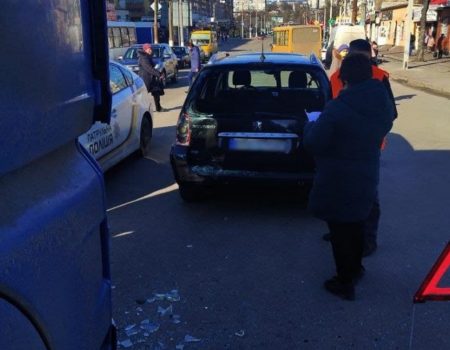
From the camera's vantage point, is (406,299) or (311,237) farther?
(311,237)

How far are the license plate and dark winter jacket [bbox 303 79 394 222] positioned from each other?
160cm

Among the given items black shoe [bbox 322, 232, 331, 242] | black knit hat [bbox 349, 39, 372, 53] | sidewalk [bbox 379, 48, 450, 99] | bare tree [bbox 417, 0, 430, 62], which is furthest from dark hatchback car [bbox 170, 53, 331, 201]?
bare tree [bbox 417, 0, 430, 62]

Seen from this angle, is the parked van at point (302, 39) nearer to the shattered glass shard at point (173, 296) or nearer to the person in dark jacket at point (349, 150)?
the person in dark jacket at point (349, 150)

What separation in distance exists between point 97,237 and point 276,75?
4.26 m

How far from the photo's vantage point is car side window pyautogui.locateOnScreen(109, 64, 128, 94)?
7.89 meters

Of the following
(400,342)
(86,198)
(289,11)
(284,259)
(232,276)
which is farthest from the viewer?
(289,11)

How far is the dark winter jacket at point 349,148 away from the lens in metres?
3.56

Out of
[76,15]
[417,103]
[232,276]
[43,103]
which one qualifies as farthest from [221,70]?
[417,103]

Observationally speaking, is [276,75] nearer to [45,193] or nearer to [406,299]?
[406,299]

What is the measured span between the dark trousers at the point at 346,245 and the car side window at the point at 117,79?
479cm

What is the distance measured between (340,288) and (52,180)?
2731 mm

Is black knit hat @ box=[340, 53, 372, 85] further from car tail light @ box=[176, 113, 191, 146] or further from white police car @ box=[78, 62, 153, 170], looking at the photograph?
white police car @ box=[78, 62, 153, 170]

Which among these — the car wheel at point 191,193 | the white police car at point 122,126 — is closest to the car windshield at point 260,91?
the car wheel at point 191,193

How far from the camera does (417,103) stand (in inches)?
626
